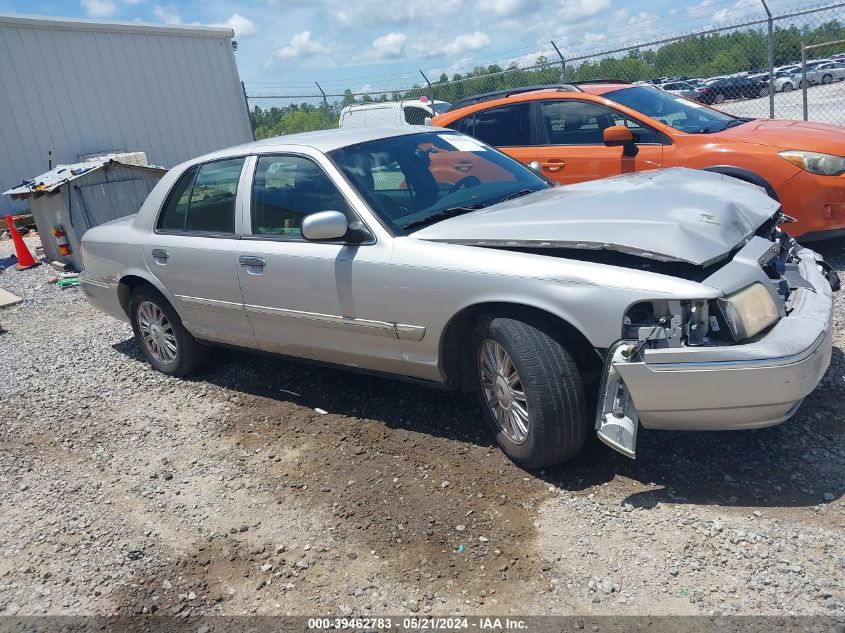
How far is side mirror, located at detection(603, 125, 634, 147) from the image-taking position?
6.24m

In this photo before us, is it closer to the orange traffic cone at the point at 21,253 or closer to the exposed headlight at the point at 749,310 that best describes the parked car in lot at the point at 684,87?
the orange traffic cone at the point at 21,253

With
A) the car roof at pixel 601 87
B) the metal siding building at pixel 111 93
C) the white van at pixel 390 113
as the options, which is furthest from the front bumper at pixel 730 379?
the metal siding building at pixel 111 93

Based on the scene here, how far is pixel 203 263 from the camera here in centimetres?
462

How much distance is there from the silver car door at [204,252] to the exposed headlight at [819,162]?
4210mm

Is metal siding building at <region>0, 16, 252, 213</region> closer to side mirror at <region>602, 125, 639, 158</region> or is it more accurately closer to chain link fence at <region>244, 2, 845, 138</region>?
chain link fence at <region>244, 2, 845, 138</region>

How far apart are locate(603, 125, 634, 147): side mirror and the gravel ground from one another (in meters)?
2.33

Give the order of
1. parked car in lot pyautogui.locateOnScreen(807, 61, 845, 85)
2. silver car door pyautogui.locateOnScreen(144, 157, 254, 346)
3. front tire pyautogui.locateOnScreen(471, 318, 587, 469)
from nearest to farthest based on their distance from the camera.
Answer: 1. front tire pyautogui.locateOnScreen(471, 318, 587, 469)
2. silver car door pyautogui.locateOnScreen(144, 157, 254, 346)
3. parked car in lot pyautogui.locateOnScreen(807, 61, 845, 85)

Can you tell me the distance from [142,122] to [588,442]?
14620 millimetres

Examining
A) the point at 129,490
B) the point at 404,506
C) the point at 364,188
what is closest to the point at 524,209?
the point at 364,188

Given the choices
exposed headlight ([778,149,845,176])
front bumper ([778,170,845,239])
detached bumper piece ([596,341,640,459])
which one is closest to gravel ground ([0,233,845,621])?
detached bumper piece ([596,341,640,459])

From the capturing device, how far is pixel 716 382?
2838 mm

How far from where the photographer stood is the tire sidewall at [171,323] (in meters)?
5.15

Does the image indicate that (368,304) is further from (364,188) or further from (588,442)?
(588,442)

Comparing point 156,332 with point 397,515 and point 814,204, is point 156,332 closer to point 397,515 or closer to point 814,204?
point 397,515
